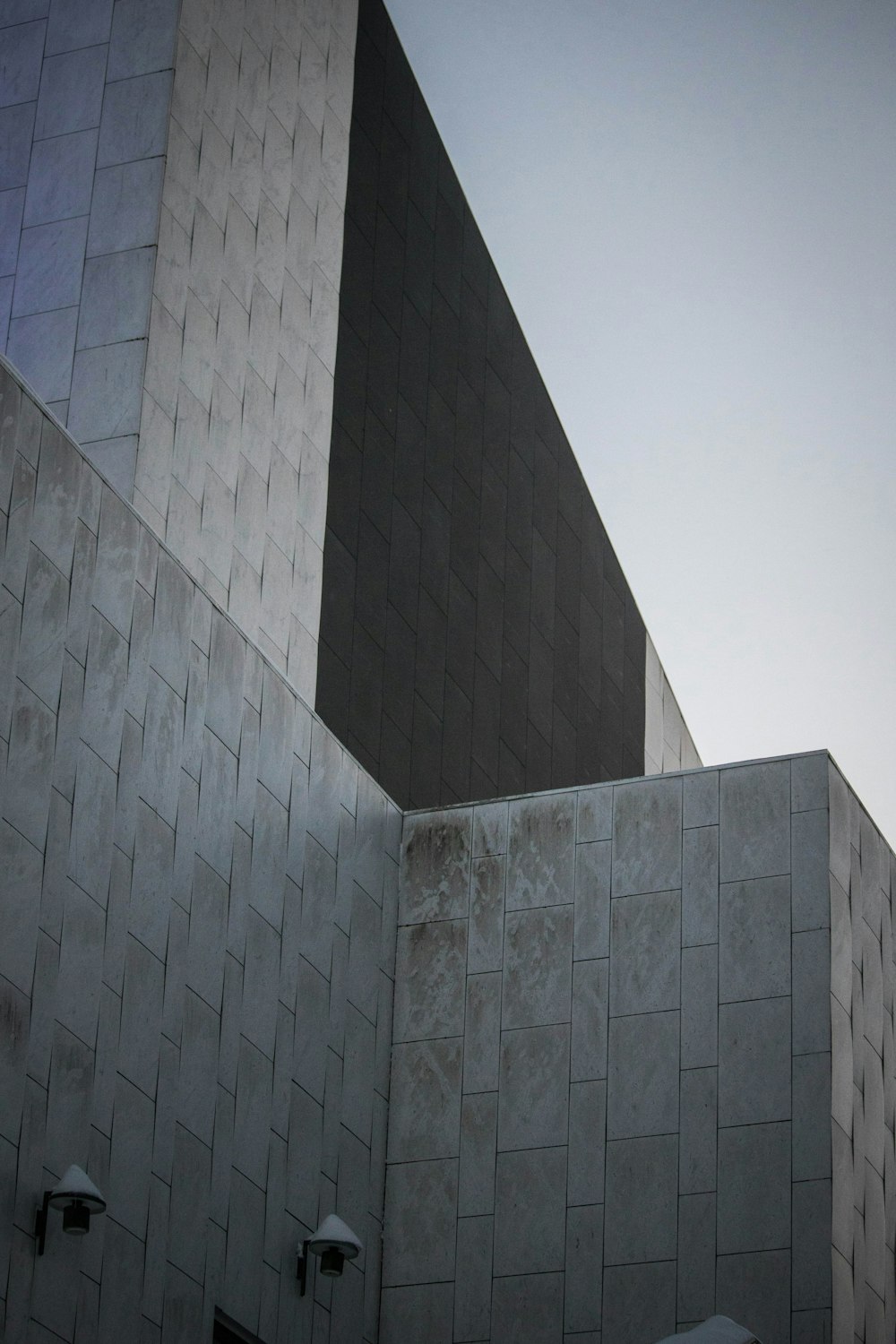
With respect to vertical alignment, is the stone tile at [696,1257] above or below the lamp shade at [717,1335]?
above

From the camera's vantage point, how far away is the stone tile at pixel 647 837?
19266mm

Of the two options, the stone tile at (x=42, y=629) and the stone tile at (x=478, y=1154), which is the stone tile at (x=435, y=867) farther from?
the stone tile at (x=42, y=629)

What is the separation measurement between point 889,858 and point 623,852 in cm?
272

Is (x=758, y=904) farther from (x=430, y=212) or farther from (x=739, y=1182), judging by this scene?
(x=430, y=212)

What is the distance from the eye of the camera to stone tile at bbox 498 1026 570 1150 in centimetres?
1862

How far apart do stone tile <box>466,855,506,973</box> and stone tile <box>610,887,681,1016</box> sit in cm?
128

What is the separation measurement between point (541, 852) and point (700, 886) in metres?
1.87

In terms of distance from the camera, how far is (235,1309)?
1634 centimetres

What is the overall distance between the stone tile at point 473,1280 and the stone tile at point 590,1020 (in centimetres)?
169

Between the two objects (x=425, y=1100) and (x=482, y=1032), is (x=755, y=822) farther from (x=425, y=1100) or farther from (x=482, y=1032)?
(x=425, y=1100)

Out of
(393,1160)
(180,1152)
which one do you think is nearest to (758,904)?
(393,1160)

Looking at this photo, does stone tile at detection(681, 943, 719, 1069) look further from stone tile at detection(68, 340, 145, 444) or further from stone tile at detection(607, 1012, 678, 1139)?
stone tile at detection(68, 340, 145, 444)

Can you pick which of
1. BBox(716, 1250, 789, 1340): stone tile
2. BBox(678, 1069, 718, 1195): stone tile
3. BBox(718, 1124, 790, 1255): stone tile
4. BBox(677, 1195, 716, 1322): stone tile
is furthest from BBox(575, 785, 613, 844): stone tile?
BBox(716, 1250, 789, 1340): stone tile

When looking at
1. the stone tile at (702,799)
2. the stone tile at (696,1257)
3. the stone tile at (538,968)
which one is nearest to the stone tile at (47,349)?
the stone tile at (538,968)
